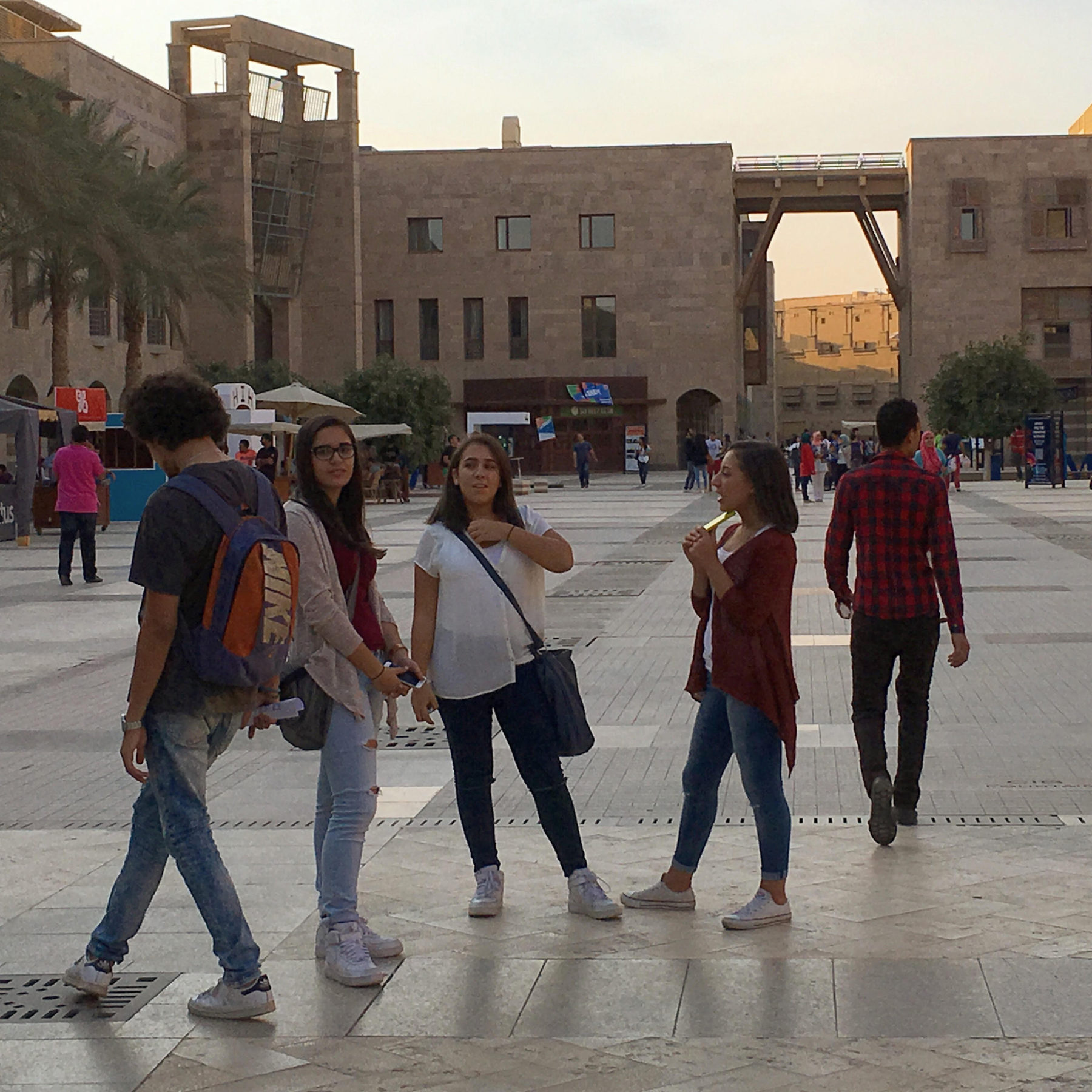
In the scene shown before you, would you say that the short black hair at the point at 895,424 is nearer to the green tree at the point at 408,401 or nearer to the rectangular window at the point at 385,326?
the green tree at the point at 408,401

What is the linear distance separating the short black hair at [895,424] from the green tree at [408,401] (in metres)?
38.9

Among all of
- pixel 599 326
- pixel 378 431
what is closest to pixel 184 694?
pixel 378 431

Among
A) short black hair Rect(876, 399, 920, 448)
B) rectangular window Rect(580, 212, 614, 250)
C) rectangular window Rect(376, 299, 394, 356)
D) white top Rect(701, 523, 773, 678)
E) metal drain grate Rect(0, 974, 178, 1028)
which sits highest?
rectangular window Rect(580, 212, 614, 250)

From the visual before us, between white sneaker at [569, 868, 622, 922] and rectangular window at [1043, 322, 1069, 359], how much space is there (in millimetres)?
63352

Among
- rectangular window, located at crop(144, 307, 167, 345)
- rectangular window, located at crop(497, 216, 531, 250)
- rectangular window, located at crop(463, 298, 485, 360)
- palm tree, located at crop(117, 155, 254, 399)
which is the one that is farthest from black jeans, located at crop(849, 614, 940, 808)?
rectangular window, located at crop(497, 216, 531, 250)

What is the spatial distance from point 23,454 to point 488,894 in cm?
2109

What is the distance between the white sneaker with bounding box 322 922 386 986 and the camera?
14.9ft

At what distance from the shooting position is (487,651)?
506cm

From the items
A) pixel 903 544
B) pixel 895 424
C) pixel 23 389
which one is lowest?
pixel 903 544

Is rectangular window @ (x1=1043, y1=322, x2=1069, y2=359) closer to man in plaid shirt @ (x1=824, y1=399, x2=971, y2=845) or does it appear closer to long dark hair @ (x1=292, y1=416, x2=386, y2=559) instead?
man in plaid shirt @ (x1=824, y1=399, x2=971, y2=845)

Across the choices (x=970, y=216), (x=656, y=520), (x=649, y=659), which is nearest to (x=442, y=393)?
(x=656, y=520)

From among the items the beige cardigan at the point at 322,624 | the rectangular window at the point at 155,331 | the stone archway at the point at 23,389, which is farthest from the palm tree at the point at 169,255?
the beige cardigan at the point at 322,624

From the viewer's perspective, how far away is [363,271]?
6588cm

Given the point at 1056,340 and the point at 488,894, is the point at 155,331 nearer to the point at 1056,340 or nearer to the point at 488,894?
the point at 1056,340
